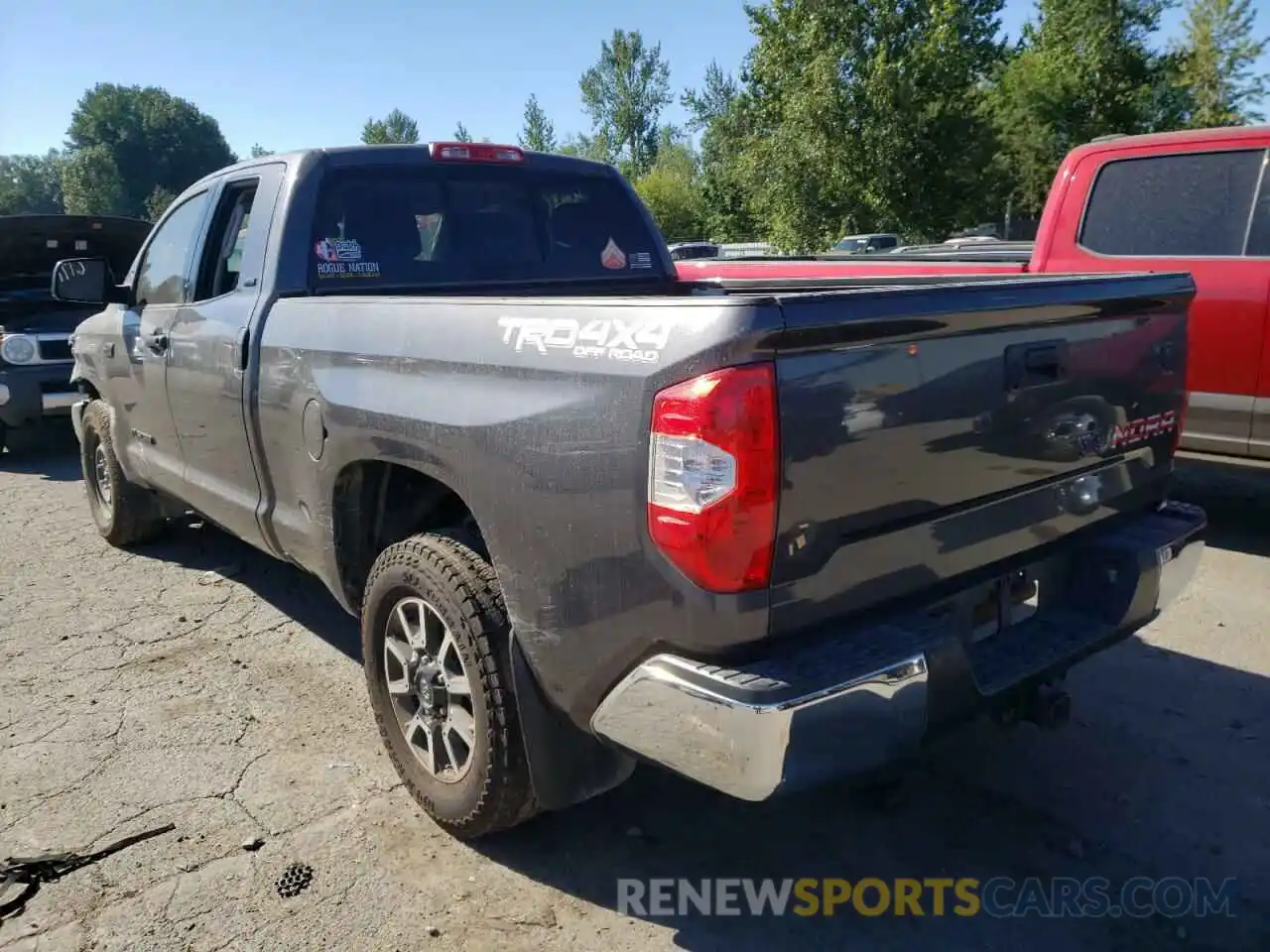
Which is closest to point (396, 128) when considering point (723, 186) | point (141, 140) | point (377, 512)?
point (141, 140)

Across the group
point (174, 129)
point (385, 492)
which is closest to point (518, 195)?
point (385, 492)

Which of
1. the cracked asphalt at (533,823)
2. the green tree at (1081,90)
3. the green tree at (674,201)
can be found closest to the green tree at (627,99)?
the green tree at (674,201)

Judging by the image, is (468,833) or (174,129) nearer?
(468,833)

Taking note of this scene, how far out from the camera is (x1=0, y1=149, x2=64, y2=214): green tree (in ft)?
312

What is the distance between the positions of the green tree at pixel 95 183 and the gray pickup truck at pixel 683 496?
300 ft

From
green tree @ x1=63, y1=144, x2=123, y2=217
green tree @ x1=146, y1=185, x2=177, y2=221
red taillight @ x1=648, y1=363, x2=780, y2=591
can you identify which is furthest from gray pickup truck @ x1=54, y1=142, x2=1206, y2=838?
green tree @ x1=63, y1=144, x2=123, y2=217

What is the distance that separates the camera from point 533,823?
2945 millimetres

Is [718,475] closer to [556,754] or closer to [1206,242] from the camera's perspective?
[556,754]

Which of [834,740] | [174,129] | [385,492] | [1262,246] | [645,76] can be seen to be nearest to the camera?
[834,740]

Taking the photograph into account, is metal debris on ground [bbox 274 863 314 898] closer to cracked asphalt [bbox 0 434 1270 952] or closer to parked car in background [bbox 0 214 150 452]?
cracked asphalt [bbox 0 434 1270 952]

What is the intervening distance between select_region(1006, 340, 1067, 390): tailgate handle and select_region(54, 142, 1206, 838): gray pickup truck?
0.01 metres

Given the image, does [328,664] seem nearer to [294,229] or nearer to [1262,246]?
[294,229]

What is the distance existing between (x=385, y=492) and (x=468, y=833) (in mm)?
1066

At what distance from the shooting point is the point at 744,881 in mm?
2668
